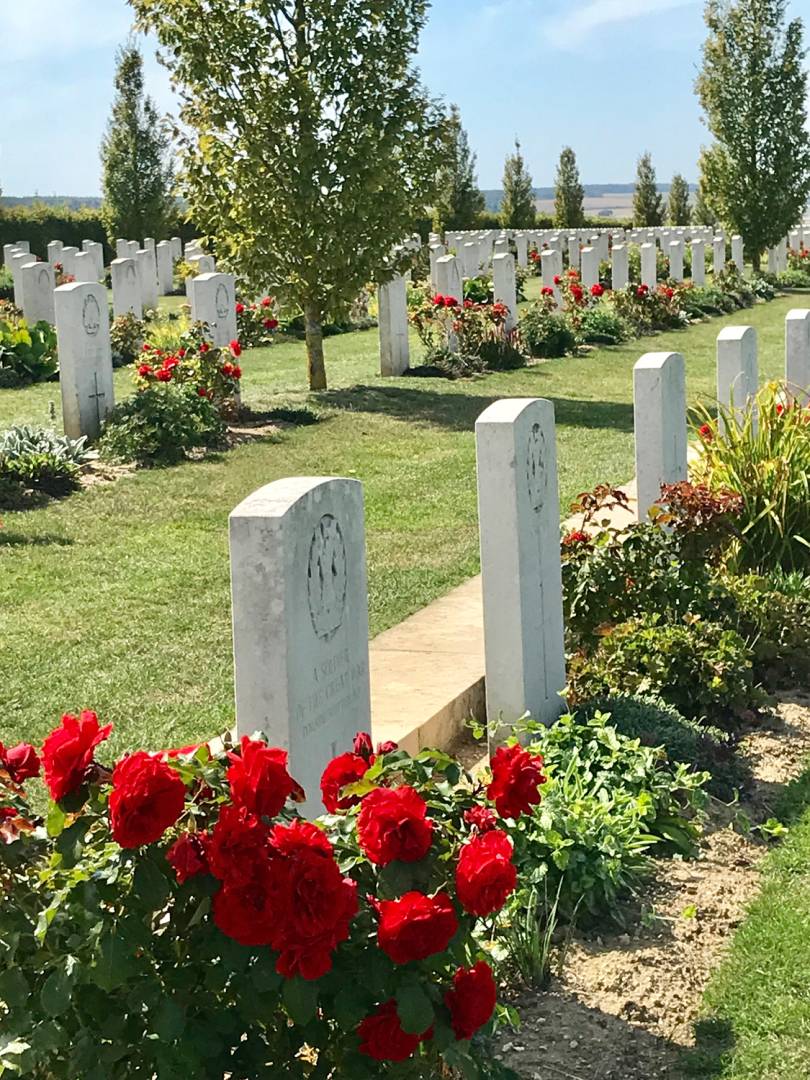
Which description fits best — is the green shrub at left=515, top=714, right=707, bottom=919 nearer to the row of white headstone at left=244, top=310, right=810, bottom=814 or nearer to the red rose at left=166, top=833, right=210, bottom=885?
the row of white headstone at left=244, top=310, right=810, bottom=814

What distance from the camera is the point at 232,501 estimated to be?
10.8 m

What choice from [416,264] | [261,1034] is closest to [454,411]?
[416,264]

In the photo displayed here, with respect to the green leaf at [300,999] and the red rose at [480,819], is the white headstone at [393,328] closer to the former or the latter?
the red rose at [480,819]

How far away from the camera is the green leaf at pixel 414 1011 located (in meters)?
2.63

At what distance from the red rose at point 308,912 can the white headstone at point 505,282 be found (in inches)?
693

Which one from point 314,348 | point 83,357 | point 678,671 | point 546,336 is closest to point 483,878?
point 678,671

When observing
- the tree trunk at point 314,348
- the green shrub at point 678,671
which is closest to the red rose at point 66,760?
the green shrub at point 678,671

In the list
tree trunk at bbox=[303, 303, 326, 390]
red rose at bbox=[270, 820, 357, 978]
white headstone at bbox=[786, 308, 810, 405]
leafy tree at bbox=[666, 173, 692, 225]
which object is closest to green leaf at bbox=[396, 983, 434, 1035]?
red rose at bbox=[270, 820, 357, 978]

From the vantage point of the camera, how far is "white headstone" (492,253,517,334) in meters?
19.9

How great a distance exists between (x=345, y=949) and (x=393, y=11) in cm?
1468

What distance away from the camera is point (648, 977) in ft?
13.4

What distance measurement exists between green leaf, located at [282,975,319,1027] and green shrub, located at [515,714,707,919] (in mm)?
1180

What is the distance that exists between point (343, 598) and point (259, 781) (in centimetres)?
152

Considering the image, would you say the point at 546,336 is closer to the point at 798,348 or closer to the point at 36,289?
the point at 36,289
